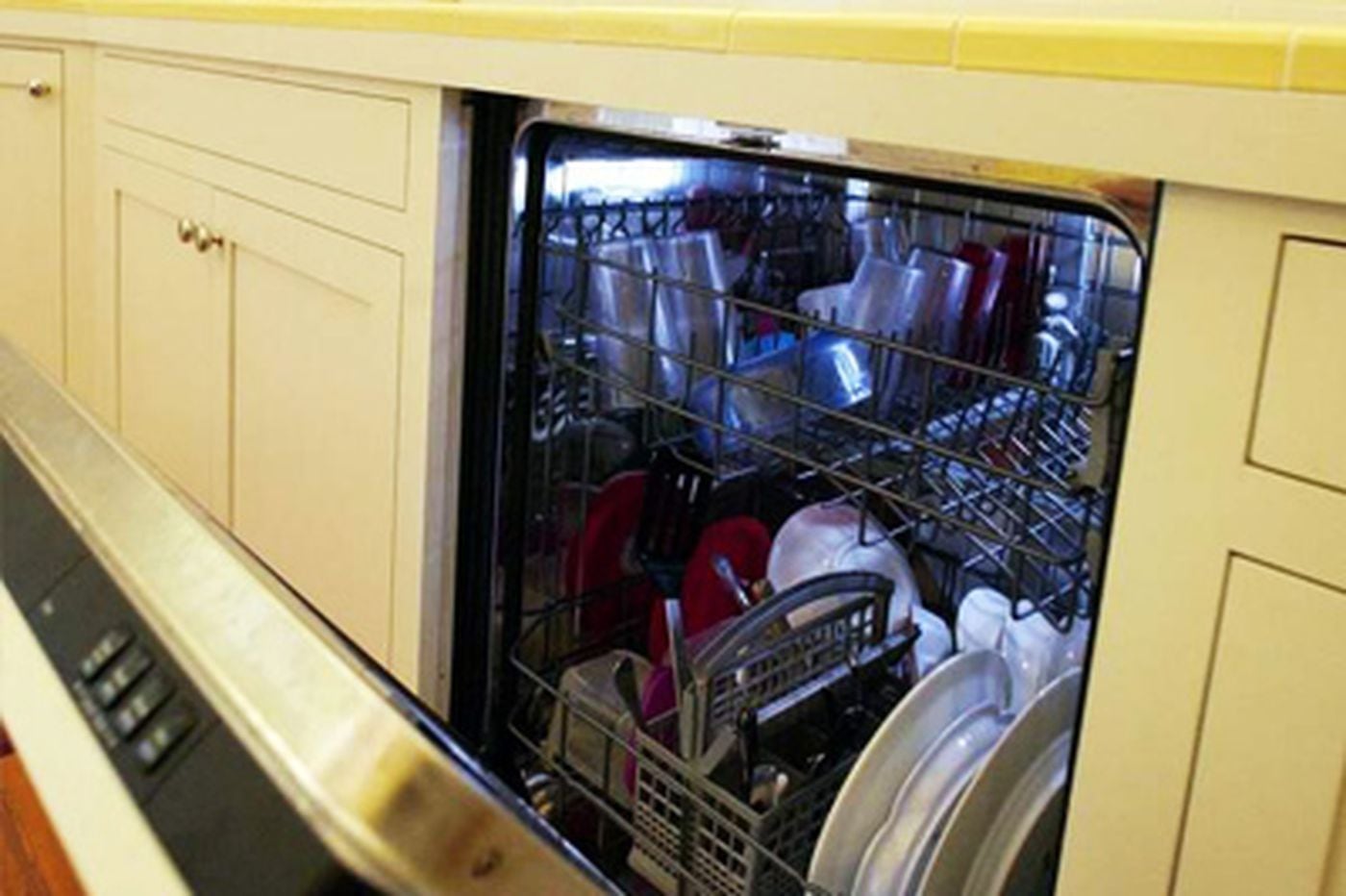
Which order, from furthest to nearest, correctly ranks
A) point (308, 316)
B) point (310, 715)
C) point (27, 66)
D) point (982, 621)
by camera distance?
1. point (27, 66)
2. point (308, 316)
3. point (982, 621)
4. point (310, 715)

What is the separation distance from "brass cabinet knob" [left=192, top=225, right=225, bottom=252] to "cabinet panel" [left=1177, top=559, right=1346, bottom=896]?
118cm

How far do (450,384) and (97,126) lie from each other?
0.97 m

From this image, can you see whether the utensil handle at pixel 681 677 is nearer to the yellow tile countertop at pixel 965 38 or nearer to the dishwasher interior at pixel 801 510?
the dishwasher interior at pixel 801 510

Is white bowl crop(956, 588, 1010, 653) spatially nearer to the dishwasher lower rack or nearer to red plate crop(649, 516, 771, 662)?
the dishwasher lower rack

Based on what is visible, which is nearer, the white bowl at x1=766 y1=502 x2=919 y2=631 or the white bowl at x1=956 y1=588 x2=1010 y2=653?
the white bowl at x1=956 y1=588 x2=1010 y2=653

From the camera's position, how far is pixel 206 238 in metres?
1.49

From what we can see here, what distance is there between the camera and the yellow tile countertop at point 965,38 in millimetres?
556

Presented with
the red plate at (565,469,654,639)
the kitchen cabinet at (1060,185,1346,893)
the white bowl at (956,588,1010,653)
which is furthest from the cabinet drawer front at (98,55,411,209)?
the kitchen cabinet at (1060,185,1346,893)

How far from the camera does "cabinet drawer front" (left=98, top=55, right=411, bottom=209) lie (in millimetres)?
1157

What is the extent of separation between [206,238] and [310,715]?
4.31ft

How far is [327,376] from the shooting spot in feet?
4.24

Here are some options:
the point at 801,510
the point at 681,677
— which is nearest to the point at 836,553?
the point at 801,510

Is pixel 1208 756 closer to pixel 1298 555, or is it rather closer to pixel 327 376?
pixel 1298 555

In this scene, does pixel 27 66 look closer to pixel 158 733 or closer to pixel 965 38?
pixel 965 38
